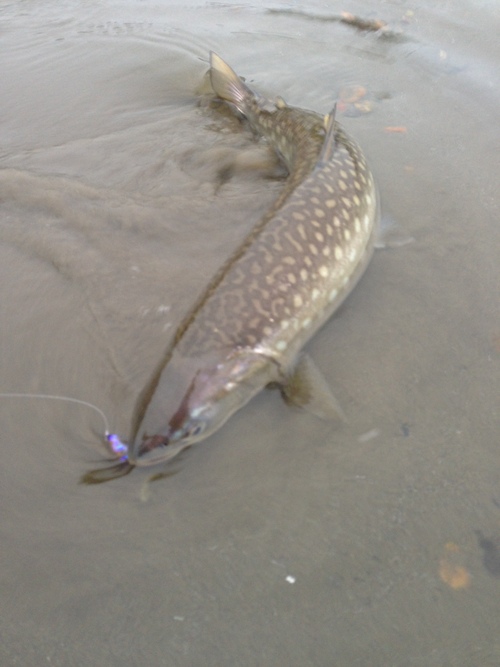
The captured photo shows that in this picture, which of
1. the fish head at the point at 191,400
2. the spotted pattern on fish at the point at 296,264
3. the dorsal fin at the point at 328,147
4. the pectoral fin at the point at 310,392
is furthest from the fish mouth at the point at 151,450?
the dorsal fin at the point at 328,147

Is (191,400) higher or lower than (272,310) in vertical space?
lower

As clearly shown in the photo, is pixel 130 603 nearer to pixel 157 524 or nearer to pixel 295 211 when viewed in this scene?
pixel 157 524

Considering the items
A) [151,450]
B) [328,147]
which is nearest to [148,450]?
[151,450]

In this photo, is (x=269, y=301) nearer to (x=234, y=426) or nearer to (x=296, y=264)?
(x=296, y=264)

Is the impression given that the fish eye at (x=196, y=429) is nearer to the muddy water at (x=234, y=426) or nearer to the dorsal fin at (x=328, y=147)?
the muddy water at (x=234, y=426)

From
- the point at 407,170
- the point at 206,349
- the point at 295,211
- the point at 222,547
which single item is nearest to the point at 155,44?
the point at 407,170

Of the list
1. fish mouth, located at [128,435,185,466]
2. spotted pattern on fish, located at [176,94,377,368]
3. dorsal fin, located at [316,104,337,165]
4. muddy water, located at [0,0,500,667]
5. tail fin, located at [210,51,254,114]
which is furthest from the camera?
tail fin, located at [210,51,254,114]

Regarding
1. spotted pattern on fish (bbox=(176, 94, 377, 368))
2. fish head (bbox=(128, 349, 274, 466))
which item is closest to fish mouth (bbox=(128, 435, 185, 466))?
fish head (bbox=(128, 349, 274, 466))

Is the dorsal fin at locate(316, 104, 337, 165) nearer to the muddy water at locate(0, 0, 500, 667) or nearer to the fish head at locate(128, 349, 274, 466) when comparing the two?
the muddy water at locate(0, 0, 500, 667)
